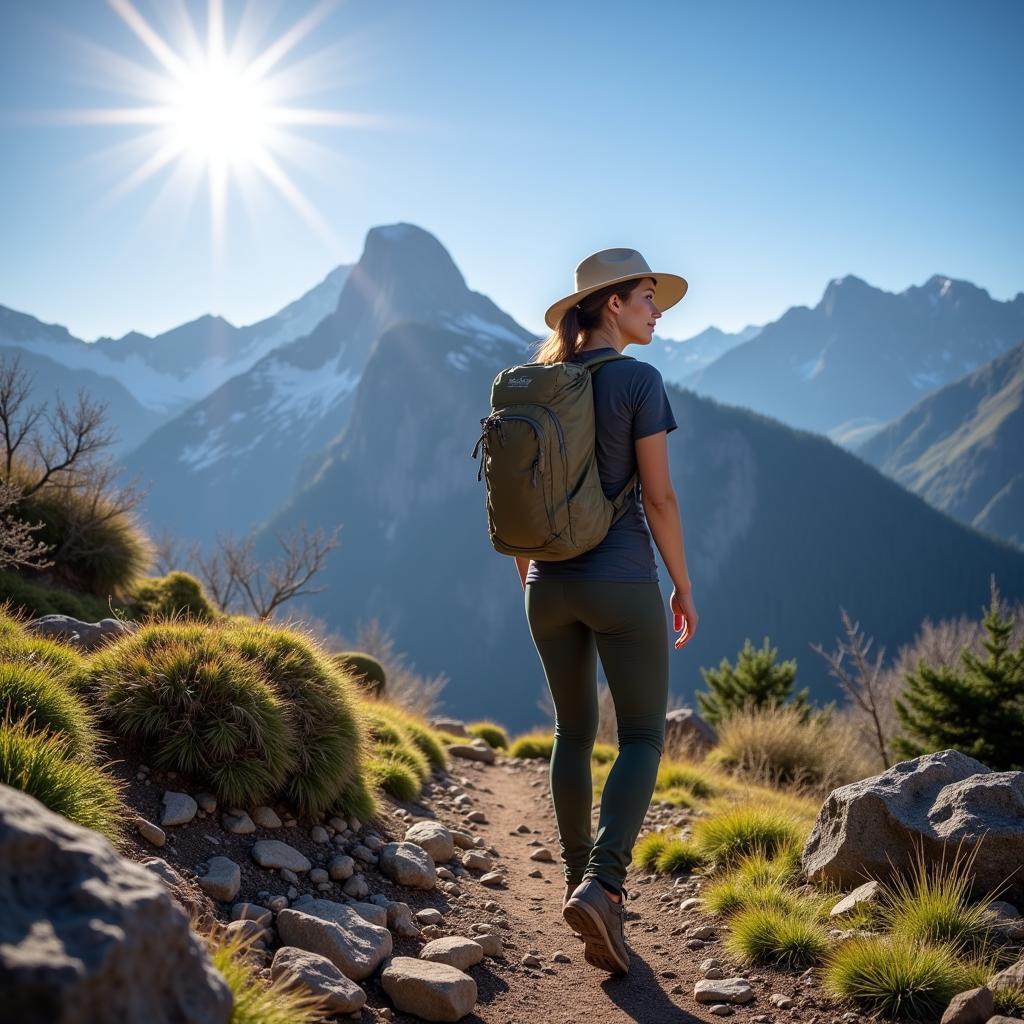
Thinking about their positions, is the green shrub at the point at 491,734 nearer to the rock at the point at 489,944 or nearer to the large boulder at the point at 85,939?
the rock at the point at 489,944

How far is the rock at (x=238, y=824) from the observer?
4.13 m

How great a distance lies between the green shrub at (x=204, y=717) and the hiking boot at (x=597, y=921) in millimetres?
1966

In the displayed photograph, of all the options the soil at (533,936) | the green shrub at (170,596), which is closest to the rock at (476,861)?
the soil at (533,936)

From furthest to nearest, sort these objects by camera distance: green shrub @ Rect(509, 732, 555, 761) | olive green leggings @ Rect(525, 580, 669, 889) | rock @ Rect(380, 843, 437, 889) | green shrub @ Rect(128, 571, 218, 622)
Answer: green shrub @ Rect(128, 571, 218, 622) < green shrub @ Rect(509, 732, 555, 761) < rock @ Rect(380, 843, 437, 889) < olive green leggings @ Rect(525, 580, 669, 889)

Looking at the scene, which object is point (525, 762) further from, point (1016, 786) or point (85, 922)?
point (85, 922)

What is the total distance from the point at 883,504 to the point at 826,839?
161957 millimetres

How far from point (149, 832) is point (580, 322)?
3.14 m

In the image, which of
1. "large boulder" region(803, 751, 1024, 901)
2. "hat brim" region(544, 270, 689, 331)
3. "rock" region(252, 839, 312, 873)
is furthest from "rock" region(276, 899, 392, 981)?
"hat brim" region(544, 270, 689, 331)

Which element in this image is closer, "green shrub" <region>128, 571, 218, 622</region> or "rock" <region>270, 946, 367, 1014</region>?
"rock" <region>270, 946, 367, 1014</region>

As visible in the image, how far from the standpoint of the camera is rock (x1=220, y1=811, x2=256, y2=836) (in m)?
4.13

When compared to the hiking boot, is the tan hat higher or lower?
higher

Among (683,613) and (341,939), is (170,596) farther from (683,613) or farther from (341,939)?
(683,613)

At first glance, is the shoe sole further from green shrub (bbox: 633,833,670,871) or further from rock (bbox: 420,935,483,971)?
green shrub (bbox: 633,833,670,871)

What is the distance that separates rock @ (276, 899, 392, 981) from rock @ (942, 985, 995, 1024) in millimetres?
2237
